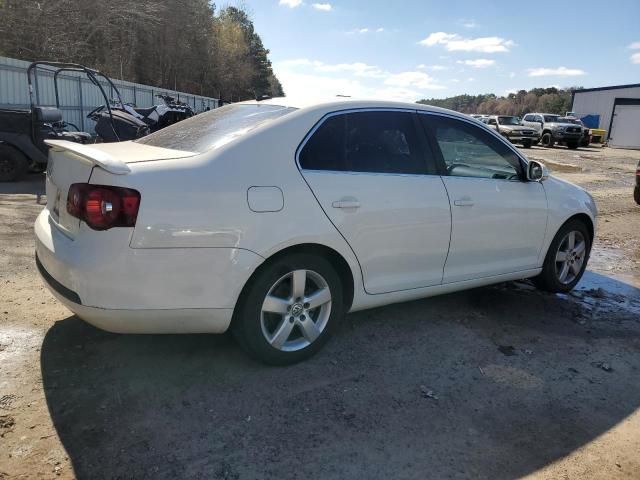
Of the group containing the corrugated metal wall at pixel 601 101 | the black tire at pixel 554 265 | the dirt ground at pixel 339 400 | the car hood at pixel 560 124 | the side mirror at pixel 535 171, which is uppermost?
the corrugated metal wall at pixel 601 101

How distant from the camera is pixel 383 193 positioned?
11.5 feet

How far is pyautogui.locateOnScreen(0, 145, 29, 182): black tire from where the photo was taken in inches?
368

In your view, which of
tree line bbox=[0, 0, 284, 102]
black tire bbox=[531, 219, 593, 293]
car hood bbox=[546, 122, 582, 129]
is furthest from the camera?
car hood bbox=[546, 122, 582, 129]

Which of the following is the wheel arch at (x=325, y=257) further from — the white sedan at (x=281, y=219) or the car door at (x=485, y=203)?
the car door at (x=485, y=203)

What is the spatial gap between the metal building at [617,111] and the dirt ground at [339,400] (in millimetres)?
48837

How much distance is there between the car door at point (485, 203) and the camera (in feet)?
13.0

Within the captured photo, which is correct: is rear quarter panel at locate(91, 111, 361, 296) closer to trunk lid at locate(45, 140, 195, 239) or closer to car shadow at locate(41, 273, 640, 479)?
trunk lid at locate(45, 140, 195, 239)

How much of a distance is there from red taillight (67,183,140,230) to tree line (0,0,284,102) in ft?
7.32

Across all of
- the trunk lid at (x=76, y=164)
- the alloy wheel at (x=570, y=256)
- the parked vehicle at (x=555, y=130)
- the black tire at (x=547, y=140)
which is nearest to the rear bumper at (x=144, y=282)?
the trunk lid at (x=76, y=164)

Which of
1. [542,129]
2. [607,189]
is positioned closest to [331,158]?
[607,189]

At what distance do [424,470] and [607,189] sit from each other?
13629mm

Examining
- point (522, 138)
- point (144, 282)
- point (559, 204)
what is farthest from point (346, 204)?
point (522, 138)

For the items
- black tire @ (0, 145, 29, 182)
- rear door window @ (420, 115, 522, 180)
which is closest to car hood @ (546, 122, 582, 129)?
black tire @ (0, 145, 29, 182)

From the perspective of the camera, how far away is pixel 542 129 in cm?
3347
